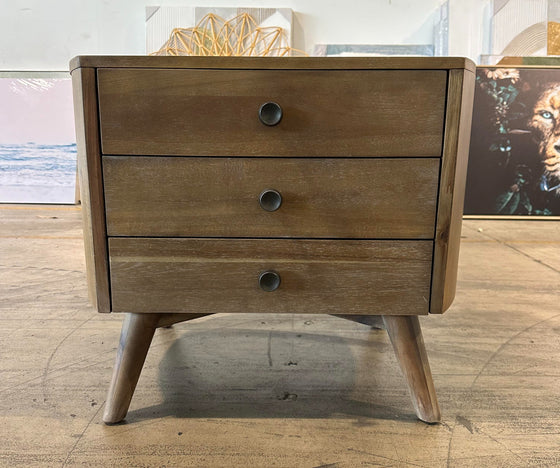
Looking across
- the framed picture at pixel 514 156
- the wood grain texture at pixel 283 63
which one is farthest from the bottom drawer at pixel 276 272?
the framed picture at pixel 514 156

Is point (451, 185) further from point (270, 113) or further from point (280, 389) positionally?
point (280, 389)

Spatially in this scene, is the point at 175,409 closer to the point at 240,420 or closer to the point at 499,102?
the point at 240,420

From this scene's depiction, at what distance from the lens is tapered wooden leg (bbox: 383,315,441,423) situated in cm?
80

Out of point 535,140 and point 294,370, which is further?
point 535,140

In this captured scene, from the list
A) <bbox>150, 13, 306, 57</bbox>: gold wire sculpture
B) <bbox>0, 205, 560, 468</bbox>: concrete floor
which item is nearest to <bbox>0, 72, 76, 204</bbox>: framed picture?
<bbox>150, 13, 306, 57</bbox>: gold wire sculpture

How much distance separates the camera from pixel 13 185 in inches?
123

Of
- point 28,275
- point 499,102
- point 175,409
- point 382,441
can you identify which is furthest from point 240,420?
point 499,102

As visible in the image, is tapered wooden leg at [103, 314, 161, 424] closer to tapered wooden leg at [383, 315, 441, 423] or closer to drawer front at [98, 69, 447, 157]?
drawer front at [98, 69, 447, 157]

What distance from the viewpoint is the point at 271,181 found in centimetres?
72

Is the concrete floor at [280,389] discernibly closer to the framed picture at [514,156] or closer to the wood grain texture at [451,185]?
the wood grain texture at [451,185]

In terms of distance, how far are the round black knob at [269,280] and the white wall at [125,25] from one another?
2.56m

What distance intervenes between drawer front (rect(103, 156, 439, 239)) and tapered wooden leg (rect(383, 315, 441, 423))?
0.55 ft

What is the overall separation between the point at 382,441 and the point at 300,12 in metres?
2.81

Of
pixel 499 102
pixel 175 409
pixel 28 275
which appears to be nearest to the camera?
pixel 175 409
